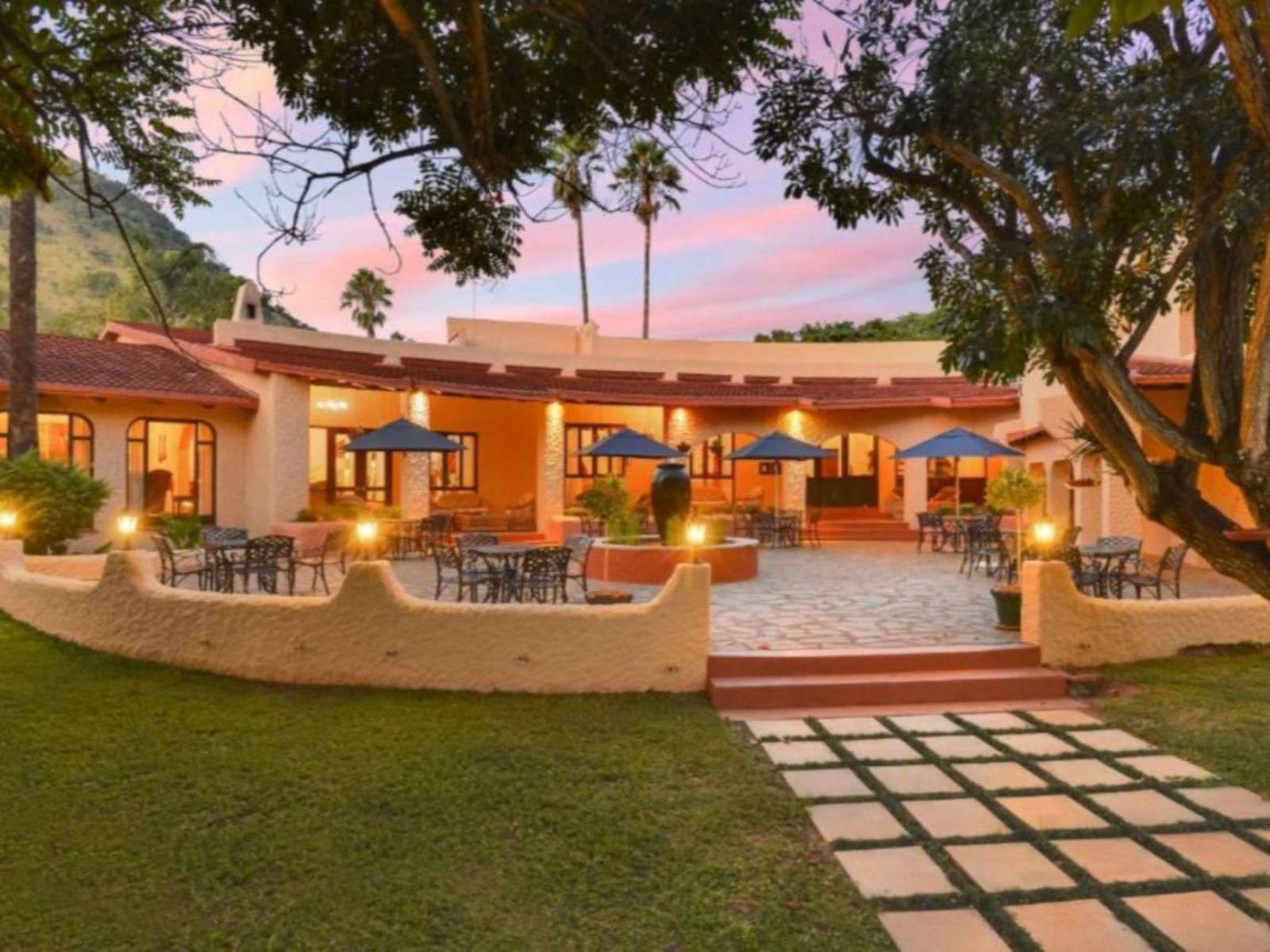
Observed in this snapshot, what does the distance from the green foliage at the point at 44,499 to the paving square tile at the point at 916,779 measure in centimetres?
1178

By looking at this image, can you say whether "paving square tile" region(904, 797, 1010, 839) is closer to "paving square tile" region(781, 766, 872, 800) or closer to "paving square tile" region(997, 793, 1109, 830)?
"paving square tile" region(997, 793, 1109, 830)

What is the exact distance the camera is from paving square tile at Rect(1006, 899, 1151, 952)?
351cm

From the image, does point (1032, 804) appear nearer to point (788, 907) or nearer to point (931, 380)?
point (788, 907)

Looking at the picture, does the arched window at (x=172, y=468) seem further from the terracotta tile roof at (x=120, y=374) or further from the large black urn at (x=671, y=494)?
the large black urn at (x=671, y=494)

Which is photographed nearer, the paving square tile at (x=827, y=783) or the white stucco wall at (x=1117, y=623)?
the paving square tile at (x=827, y=783)

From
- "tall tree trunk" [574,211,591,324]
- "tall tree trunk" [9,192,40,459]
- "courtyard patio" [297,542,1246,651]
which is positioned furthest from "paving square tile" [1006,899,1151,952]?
"tall tree trunk" [574,211,591,324]

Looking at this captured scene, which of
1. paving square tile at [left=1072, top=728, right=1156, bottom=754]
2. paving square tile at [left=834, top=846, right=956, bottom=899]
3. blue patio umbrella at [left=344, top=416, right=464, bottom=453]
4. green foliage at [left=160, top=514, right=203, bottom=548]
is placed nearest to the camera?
paving square tile at [left=834, top=846, right=956, bottom=899]

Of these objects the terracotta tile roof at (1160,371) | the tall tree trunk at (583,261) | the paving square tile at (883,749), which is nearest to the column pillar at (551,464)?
the terracotta tile roof at (1160,371)

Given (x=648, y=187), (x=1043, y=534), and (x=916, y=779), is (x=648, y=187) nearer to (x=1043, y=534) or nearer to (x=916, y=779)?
(x=1043, y=534)

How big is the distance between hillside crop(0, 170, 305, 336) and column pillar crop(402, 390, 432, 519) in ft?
18.4

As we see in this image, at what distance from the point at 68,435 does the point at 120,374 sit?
1.43 m

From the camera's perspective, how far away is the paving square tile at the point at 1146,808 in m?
4.73

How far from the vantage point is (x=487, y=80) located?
146 inches

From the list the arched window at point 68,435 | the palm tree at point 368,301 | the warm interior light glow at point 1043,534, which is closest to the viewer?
the warm interior light glow at point 1043,534
